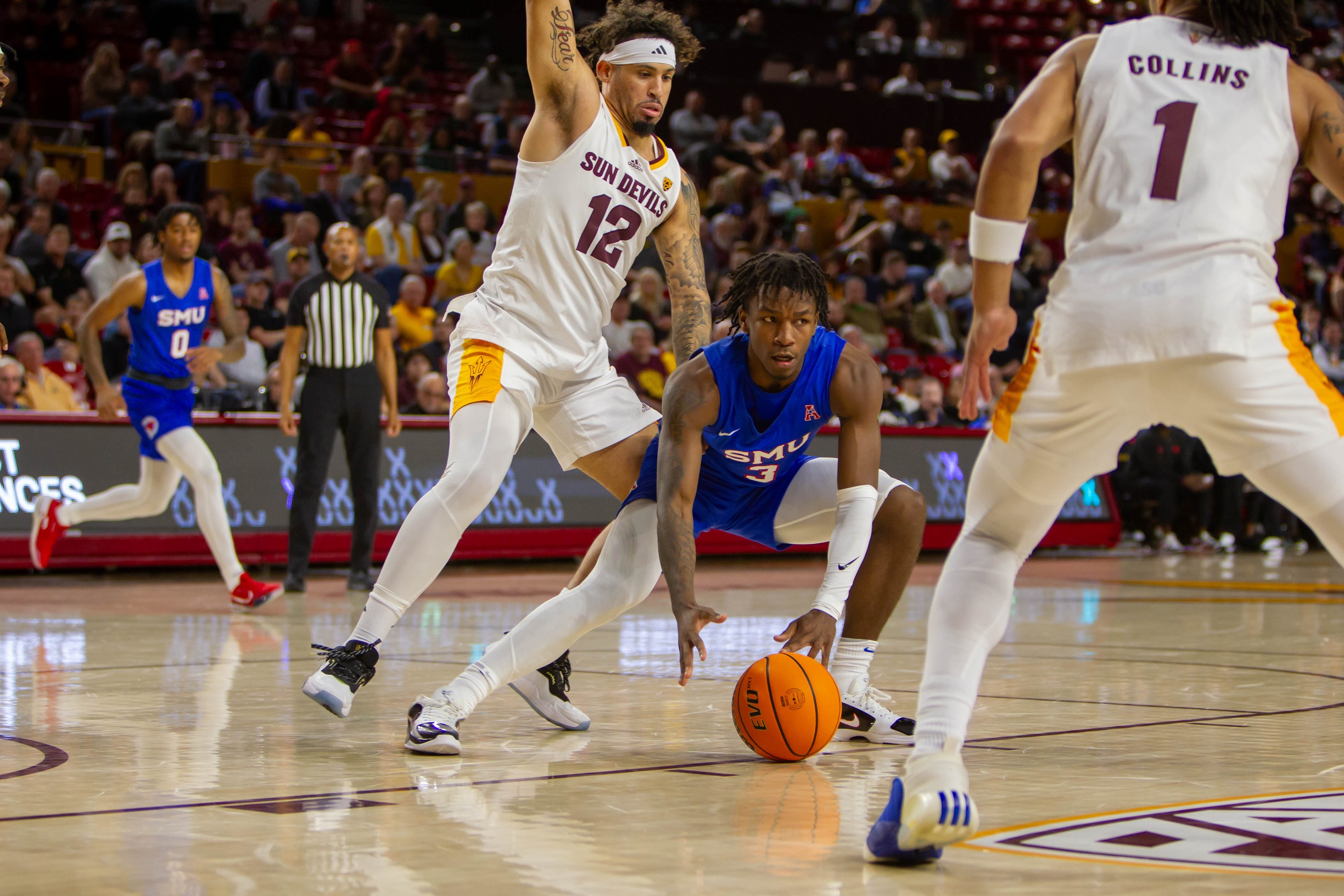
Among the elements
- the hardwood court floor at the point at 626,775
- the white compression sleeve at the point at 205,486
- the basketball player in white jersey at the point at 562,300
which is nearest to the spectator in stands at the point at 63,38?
the white compression sleeve at the point at 205,486

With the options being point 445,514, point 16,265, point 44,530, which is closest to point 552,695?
point 445,514

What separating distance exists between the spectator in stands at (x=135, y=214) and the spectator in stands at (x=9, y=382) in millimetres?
3491

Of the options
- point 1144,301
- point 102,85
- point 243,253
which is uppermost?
point 102,85

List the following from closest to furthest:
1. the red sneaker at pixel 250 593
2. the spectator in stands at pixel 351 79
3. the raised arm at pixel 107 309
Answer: the red sneaker at pixel 250 593
the raised arm at pixel 107 309
the spectator in stands at pixel 351 79

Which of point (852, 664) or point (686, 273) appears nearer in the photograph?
point (852, 664)

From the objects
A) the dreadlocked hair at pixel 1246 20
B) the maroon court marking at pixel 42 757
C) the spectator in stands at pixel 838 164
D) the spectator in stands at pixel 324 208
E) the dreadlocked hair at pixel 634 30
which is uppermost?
the spectator in stands at pixel 838 164

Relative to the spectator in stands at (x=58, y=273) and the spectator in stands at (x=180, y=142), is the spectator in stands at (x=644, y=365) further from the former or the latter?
the spectator in stands at (x=180, y=142)

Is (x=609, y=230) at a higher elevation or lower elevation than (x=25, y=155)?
lower

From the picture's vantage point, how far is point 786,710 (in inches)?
156

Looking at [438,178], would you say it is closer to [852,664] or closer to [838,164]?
[838,164]

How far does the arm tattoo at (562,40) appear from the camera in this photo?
4434mm

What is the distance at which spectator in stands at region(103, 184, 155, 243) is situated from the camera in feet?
44.9

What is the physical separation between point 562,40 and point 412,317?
8.90 m

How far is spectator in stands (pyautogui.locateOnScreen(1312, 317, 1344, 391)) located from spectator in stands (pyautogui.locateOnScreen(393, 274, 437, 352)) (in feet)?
31.0
